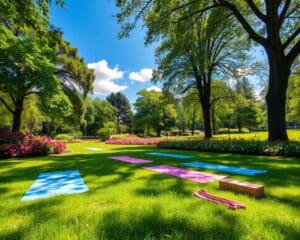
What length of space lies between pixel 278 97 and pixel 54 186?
1071cm

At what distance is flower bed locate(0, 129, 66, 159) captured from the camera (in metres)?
11.8

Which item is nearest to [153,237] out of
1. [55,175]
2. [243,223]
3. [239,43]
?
[243,223]

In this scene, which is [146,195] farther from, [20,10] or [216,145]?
[216,145]

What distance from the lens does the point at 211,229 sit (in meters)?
2.45

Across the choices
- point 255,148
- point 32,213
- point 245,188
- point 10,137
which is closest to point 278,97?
point 255,148

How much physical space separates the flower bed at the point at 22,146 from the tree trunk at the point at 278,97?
12.8 m

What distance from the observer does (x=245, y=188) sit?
376cm

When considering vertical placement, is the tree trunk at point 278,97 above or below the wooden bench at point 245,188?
above

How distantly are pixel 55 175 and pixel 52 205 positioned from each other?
2.91 metres

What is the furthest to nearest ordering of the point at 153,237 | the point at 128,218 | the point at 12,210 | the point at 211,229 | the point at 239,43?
the point at 239,43, the point at 12,210, the point at 128,218, the point at 211,229, the point at 153,237

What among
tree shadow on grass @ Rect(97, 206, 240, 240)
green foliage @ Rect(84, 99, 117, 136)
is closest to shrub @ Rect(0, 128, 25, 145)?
tree shadow on grass @ Rect(97, 206, 240, 240)

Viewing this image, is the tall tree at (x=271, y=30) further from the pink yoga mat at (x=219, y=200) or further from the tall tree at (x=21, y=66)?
the pink yoga mat at (x=219, y=200)

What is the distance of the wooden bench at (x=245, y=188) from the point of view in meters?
3.61

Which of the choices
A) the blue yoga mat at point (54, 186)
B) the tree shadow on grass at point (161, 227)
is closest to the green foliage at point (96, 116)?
the blue yoga mat at point (54, 186)
